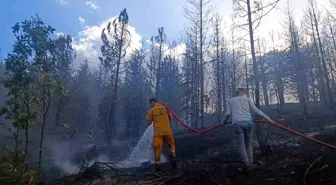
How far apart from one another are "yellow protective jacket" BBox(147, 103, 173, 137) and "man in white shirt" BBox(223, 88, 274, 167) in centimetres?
157

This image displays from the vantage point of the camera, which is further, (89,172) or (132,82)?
(132,82)

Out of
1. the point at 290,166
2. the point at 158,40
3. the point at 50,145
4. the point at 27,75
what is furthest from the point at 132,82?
the point at 290,166

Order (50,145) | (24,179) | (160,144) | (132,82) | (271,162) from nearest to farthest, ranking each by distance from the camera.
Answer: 1. (24,179)
2. (271,162)
3. (160,144)
4. (50,145)
5. (132,82)

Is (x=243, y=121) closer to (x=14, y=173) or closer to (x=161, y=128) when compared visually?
(x=161, y=128)

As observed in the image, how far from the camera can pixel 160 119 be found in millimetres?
6078

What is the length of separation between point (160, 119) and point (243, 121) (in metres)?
2.16

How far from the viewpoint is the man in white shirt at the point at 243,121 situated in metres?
5.26

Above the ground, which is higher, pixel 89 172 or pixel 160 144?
pixel 160 144

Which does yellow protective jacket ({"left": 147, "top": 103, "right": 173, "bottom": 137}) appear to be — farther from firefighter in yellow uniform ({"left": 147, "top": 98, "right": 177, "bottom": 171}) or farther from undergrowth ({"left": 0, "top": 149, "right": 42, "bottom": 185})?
undergrowth ({"left": 0, "top": 149, "right": 42, "bottom": 185})

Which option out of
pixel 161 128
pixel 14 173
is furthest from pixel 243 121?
pixel 14 173

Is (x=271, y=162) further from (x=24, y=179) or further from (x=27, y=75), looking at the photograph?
(x=27, y=75)

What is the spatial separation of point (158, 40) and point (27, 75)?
76.5ft

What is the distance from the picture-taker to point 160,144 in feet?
19.4

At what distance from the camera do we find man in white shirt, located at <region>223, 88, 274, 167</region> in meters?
5.26
